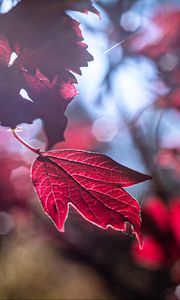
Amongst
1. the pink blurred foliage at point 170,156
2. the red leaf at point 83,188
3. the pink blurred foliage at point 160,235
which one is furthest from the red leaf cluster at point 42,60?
the pink blurred foliage at point 170,156

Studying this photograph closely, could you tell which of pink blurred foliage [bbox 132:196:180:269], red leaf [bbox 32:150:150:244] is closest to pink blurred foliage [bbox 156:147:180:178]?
pink blurred foliage [bbox 132:196:180:269]

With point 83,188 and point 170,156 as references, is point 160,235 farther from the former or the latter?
point 83,188

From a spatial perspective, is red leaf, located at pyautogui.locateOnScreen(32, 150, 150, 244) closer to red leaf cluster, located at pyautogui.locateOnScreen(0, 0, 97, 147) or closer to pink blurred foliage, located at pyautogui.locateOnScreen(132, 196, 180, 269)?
red leaf cluster, located at pyautogui.locateOnScreen(0, 0, 97, 147)

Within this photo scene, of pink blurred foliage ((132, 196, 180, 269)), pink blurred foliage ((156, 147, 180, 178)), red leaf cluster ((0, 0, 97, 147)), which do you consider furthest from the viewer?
pink blurred foliage ((156, 147, 180, 178))

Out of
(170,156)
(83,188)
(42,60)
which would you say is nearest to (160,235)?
(170,156)

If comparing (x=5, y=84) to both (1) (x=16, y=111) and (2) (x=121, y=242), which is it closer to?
(1) (x=16, y=111)

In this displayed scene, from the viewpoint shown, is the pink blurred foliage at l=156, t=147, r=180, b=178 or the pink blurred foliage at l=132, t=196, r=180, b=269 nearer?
the pink blurred foliage at l=132, t=196, r=180, b=269

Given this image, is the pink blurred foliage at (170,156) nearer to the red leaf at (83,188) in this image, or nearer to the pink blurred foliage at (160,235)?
the pink blurred foliage at (160,235)

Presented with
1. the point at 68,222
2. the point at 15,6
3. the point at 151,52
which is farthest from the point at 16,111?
the point at 68,222
